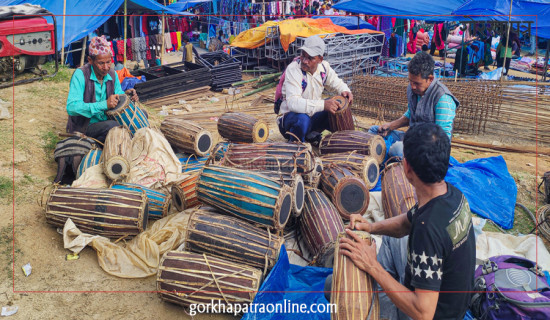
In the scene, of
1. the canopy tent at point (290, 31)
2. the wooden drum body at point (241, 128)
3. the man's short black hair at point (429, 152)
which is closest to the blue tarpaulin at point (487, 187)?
the wooden drum body at point (241, 128)

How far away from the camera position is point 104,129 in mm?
5641

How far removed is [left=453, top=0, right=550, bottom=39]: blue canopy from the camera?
12.7 metres

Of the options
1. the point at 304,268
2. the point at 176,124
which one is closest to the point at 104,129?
the point at 176,124

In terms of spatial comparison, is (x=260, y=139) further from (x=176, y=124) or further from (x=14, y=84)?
(x=14, y=84)

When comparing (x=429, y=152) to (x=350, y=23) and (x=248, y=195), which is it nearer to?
(x=248, y=195)

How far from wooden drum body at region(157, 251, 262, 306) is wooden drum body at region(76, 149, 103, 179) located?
7.48ft

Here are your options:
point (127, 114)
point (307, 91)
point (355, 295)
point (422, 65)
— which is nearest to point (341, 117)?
point (307, 91)

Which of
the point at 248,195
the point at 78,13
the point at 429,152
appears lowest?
the point at 248,195

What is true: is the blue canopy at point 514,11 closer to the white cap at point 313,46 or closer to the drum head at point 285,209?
the white cap at point 313,46

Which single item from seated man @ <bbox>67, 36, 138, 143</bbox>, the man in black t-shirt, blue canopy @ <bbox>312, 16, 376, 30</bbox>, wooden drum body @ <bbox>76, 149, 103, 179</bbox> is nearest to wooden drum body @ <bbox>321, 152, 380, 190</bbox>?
the man in black t-shirt

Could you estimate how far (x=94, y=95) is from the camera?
18.9ft

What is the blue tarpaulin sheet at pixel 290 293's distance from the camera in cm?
328

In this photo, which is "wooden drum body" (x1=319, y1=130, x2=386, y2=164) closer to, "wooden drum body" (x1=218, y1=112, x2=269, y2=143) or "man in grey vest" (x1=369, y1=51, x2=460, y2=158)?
"man in grey vest" (x1=369, y1=51, x2=460, y2=158)

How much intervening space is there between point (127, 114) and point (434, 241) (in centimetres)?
468
